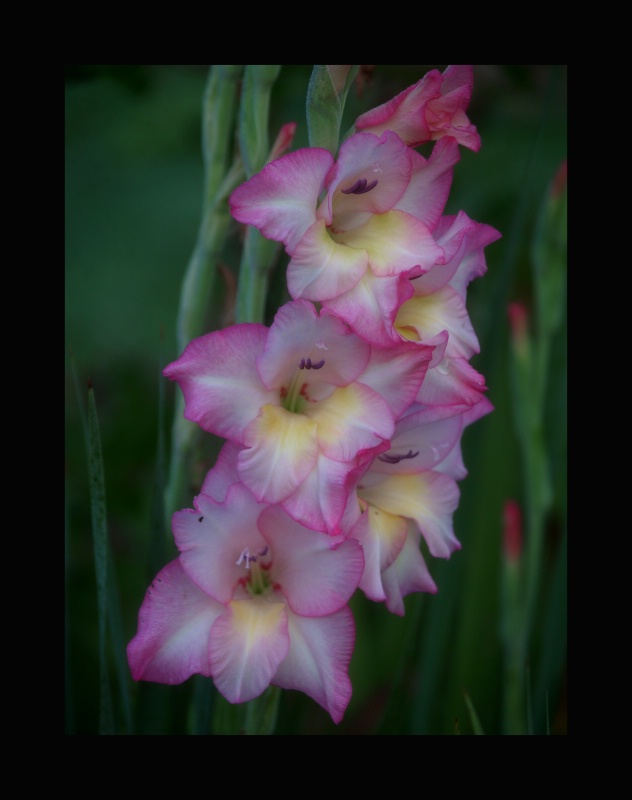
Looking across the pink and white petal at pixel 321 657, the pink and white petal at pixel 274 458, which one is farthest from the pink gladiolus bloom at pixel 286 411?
the pink and white petal at pixel 321 657

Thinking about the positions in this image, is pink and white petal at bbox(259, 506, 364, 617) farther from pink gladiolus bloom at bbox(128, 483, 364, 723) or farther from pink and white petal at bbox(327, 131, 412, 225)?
pink and white petal at bbox(327, 131, 412, 225)

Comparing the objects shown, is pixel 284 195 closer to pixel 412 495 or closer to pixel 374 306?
pixel 374 306

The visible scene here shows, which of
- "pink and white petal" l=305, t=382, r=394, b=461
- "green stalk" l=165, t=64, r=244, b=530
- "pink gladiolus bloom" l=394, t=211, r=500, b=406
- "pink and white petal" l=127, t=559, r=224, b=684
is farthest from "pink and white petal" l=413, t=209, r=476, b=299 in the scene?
"pink and white petal" l=127, t=559, r=224, b=684

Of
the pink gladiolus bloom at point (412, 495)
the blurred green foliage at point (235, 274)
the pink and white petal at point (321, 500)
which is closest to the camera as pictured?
the pink and white petal at point (321, 500)

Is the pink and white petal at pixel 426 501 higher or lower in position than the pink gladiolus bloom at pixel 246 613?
higher

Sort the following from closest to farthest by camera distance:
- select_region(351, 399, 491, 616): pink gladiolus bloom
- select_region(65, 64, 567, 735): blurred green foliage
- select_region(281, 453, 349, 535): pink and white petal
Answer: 1. select_region(281, 453, 349, 535): pink and white petal
2. select_region(351, 399, 491, 616): pink gladiolus bloom
3. select_region(65, 64, 567, 735): blurred green foliage

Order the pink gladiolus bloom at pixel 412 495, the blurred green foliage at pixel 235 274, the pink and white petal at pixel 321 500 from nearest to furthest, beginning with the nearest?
1. the pink and white petal at pixel 321 500
2. the pink gladiolus bloom at pixel 412 495
3. the blurred green foliage at pixel 235 274

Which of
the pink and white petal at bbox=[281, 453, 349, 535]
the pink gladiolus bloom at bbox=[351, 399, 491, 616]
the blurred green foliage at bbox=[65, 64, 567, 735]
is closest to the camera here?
the pink and white petal at bbox=[281, 453, 349, 535]

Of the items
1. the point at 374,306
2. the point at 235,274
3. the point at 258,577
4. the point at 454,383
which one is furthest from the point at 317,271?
the point at 235,274

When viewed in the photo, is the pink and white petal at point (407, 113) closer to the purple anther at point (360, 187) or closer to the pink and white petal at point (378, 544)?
the purple anther at point (360, 187)
